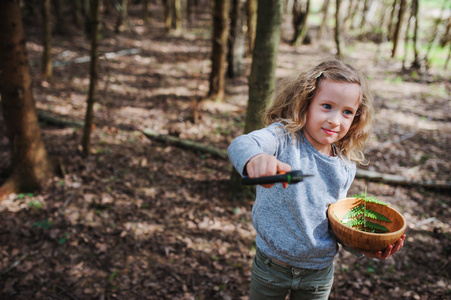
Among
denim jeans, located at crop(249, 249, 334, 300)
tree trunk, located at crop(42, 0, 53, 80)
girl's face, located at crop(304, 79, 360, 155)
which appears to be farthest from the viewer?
tree trunk, located at crop(42, 0, 53, 80)

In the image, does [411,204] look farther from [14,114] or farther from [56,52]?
[56,52]

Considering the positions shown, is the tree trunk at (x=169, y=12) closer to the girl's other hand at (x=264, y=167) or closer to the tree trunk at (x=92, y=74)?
the tree trunk at (x=92, y=74)

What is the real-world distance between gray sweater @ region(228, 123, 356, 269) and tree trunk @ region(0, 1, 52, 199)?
3937 millimetres

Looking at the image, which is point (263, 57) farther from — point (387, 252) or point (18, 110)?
point (18, 110)

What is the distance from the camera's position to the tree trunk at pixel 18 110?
3.71m

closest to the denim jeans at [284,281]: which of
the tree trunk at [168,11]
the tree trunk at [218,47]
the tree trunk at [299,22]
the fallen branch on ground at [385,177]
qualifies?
the fallen branch on ground at [385,177]

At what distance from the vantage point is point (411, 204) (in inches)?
182

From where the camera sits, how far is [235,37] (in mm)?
9508

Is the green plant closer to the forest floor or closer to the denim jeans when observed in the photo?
the denim jeans

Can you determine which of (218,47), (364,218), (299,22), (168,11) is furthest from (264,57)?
(168,11)

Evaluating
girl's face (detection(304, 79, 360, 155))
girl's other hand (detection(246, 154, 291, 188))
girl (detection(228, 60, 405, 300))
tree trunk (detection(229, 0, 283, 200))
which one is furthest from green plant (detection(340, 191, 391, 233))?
tree trunk (detection(229, 0, 283, 200))

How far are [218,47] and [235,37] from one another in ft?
7.39

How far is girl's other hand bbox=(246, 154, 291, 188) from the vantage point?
110 cm

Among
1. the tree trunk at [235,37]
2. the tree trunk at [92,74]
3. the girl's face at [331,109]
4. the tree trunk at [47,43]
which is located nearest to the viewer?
the girl's face at [331,109]
